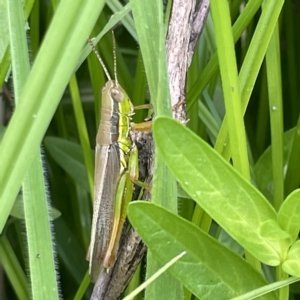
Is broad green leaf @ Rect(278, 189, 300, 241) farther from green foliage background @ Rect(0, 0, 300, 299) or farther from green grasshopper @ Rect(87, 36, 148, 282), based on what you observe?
green grasshopper @ Rect(87, 36, 148, 282)

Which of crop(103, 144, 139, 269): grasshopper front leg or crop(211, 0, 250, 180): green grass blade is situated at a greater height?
crop(211, 0, 250, 180): green grass blade

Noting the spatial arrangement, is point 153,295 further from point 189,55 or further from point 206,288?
point 189,55

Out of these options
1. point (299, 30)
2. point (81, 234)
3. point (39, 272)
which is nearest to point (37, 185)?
point (39, 272)

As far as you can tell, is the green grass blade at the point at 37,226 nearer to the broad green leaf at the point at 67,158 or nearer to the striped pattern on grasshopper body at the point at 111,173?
the striped pattern on grasshopper body at the point at 111,173

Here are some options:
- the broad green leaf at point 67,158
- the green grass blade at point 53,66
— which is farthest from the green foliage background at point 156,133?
the broad green leaf at point 67,158

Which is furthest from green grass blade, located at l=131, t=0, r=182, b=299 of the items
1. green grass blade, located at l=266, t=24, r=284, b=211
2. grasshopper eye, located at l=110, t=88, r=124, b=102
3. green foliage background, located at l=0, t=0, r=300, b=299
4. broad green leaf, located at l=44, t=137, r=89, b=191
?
broad green leaf, located at l=44, t=137, r=89, b=191

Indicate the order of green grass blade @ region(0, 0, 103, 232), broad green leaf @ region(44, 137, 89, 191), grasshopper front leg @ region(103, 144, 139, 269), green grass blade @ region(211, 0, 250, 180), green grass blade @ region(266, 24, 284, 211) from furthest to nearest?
broad green leaf @ region(44, 137, 89, 191) → grasshopper front leg @ region(103, 144, 139, 269) → green grass blade @ region(266, 24, 284, 211) → green grass blade @ region(211, 0, 250, 180) → green grass blade @ region(0, 0, 103, 232)
